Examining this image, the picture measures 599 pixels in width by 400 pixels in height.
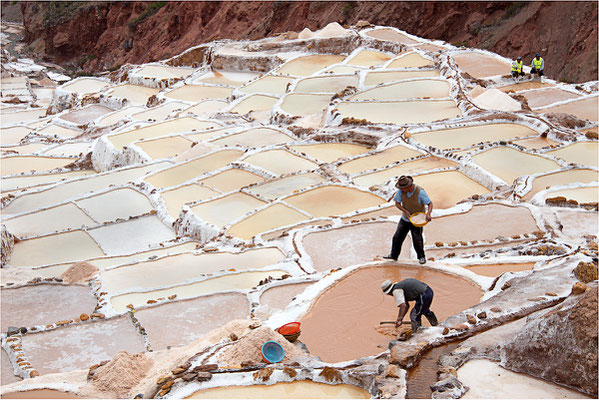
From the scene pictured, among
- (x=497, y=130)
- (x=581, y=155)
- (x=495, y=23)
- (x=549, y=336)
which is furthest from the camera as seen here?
(x=495, y=23)

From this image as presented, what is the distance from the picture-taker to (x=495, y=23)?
3412 cm

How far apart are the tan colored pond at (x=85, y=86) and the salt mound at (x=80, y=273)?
20154mm

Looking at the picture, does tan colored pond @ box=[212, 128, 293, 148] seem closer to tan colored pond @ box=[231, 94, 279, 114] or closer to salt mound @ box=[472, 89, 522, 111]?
tan colored pond @ box=[231, 94, 279, 114]

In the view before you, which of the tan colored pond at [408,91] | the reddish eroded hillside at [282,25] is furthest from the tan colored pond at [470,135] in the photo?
the reddish eroded hillside at [282,25]

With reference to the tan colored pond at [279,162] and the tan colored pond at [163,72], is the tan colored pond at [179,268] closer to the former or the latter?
the tan colored pond at [279,162]

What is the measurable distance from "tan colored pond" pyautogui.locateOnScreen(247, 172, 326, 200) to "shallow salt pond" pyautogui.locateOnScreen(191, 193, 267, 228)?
0.25 meters

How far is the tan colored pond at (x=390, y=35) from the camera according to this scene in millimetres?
26422

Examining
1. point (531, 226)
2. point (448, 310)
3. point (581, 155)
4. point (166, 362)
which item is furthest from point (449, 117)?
point (166, 362)

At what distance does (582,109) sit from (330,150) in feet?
22.0

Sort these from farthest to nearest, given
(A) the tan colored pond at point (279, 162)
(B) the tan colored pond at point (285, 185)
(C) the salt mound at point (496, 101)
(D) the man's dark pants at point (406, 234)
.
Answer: (C) the salt mound at point (496, 101) < (A) the tan colored pond at point (279, 162) < (B) the tan colored pond at point (285, 185) < (D) the man's dark pants at point (406, 234)

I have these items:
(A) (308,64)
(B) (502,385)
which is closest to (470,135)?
(A) (308,64)

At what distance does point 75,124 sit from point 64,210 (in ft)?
37.9

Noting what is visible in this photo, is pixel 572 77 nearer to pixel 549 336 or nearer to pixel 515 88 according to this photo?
pixel 515 88

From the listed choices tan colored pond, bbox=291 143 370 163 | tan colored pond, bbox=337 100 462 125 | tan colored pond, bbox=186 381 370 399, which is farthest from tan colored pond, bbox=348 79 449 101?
tan colored pond, bbox=186 381 370 399
